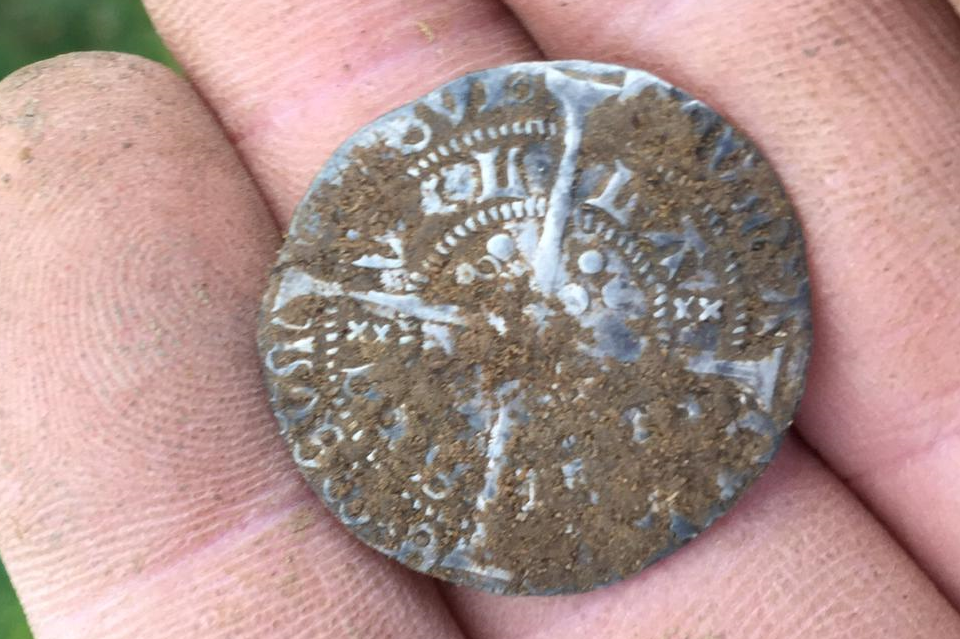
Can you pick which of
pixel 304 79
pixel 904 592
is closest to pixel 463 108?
pixel 304 79

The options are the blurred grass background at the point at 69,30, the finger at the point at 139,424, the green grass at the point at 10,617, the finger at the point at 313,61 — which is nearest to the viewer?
the finger at the point at 139,424

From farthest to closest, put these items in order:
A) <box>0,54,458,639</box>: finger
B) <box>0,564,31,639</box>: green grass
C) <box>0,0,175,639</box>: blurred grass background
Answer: <box>0,0,175,639</box>: blurred grass background
<box>0,564,31,639</box>: green grass
<box>0,54,458,639</box>: finger

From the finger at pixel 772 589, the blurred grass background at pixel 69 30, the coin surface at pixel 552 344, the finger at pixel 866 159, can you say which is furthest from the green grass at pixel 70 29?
the finger at pixel 772 589

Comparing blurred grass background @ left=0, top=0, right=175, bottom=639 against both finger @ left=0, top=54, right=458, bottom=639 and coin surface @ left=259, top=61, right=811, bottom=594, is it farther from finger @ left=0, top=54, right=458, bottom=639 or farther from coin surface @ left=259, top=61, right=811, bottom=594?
coin surface @ left=259, top=61, right=811, bottom=594

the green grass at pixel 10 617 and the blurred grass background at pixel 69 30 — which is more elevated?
the blurred grass background at pixel 69 30

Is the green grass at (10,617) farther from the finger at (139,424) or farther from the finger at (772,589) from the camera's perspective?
the finger at (772,589)

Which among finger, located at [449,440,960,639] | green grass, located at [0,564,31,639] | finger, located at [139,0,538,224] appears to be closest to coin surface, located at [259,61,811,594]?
finger, located at [449,440,960,639]

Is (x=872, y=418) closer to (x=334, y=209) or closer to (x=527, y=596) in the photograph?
(x=527, y=596)

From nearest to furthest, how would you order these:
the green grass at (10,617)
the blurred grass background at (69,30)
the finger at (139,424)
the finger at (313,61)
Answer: the finger at (139,424) < the finger at (313,61) < the green grass at (10,617) < the blurred grass background at (69,30)
